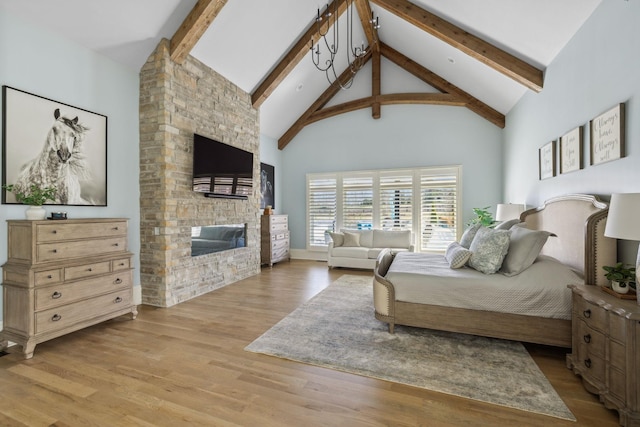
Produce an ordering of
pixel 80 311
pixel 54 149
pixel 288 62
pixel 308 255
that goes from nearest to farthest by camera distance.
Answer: pixel 80 311 → pixel 54 149 → pixel 288 62 → pixel 308 255

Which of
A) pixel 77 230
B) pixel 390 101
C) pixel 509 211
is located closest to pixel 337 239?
pixel 509 211

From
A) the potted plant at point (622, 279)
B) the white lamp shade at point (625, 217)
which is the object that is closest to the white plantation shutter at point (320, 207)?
the potted plant at point (622, 279)

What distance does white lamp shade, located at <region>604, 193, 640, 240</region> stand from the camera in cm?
173

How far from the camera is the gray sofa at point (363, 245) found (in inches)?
240

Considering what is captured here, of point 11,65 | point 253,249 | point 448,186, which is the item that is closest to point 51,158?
point 11,65

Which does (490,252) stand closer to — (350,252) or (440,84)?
(350,252)

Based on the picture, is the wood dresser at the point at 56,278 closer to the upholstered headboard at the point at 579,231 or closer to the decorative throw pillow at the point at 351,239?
the decorative throw pillow at the point at 351,239

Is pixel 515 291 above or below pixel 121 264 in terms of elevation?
below

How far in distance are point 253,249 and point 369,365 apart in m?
3.79

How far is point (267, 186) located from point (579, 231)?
5.94 metres

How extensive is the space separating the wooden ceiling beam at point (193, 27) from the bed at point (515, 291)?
3765 millimetres

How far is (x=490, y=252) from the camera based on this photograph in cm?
288

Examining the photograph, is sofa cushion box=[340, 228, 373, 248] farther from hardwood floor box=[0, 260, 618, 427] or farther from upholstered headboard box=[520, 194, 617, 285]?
hardwood floor box=[0, 260, 618, 427]

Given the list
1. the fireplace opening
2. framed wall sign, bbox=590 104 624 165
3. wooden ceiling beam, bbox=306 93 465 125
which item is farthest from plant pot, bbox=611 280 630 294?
wooden ceiling beam, bbox=306 93 465 125
